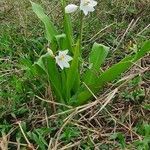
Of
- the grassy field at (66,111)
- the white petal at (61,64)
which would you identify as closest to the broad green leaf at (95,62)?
the grassy field at (66,111)

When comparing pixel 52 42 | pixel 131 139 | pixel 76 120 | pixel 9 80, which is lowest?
pixel 131 139

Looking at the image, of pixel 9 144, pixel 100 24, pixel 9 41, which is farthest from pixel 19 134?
pixel 100 24

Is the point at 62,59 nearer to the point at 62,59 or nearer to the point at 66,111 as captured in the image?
the point at 62,59

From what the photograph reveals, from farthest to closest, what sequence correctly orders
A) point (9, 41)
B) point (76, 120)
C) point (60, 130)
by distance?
1. point (9, 41)
2. point (76, 120)
3. point (60, 130)

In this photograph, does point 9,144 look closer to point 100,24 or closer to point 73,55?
point 73,55

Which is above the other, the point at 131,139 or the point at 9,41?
the point at 9,41

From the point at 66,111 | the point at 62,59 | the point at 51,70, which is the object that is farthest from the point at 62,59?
the point at 66,111

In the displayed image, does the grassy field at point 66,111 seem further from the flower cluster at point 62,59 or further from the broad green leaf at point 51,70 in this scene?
the flower cluster at point 62,59
